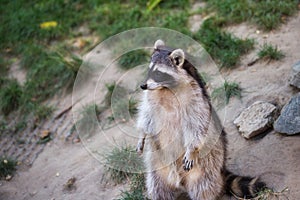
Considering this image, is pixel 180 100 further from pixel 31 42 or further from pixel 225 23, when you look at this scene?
pixel 31 42

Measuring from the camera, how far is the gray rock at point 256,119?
489 centimetres

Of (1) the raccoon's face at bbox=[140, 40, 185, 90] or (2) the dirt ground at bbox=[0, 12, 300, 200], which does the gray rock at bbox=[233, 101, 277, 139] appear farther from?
(1) the raccoon's face at bbox=[140, 40, 185, 90]

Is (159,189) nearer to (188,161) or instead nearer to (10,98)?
(188,161)

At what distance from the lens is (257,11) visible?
636cm

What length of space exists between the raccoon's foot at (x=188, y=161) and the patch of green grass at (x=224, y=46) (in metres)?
2.05

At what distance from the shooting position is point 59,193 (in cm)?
518

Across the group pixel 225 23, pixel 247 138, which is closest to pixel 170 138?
pixel 247 138

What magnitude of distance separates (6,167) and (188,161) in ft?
8.26

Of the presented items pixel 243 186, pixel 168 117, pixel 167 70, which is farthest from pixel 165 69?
pixel 243 186

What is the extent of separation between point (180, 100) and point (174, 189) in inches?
32.4

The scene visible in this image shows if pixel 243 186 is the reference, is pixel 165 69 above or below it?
above

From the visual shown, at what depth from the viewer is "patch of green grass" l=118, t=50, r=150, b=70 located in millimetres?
6480

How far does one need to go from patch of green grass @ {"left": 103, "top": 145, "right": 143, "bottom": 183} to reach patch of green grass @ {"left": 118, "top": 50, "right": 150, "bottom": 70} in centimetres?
159

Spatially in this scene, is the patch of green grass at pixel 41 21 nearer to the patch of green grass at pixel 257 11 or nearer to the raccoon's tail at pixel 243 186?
the patch of green grass at pixel 257 11
